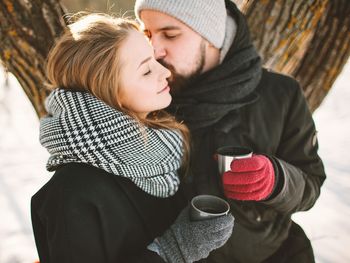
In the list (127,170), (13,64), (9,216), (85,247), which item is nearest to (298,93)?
(127,170)

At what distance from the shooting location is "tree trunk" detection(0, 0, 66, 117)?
2.09 metres

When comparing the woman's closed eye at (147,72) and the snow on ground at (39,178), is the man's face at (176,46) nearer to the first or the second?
the woman's closed eye at (147,72)

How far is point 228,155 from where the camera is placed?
159 cm

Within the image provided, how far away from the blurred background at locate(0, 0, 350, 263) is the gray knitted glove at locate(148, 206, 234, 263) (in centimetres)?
153

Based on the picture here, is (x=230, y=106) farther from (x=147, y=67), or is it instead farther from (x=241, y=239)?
(x=241, y=239)

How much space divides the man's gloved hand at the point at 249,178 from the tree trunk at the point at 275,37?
117 centimetres

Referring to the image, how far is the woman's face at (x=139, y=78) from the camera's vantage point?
64.9 inches

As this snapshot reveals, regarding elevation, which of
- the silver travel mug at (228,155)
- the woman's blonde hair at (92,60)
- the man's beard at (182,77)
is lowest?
the silver travel mug at (228,155)

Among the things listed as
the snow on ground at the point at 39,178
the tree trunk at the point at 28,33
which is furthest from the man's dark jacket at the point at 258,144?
the snow on ground at the point at 39,178

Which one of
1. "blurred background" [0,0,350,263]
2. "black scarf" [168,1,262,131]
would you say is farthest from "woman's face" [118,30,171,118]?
"blurred background" [0,0,350,263]

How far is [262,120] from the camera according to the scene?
6.68 feet

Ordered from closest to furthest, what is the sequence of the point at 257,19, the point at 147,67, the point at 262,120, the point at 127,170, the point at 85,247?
the point at 85,247 < the point at 127,170 < the point at 147,67 < the point at 262,120 < the point at 257,19

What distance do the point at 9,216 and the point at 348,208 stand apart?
4.31 metres

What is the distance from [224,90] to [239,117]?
0.20 m
